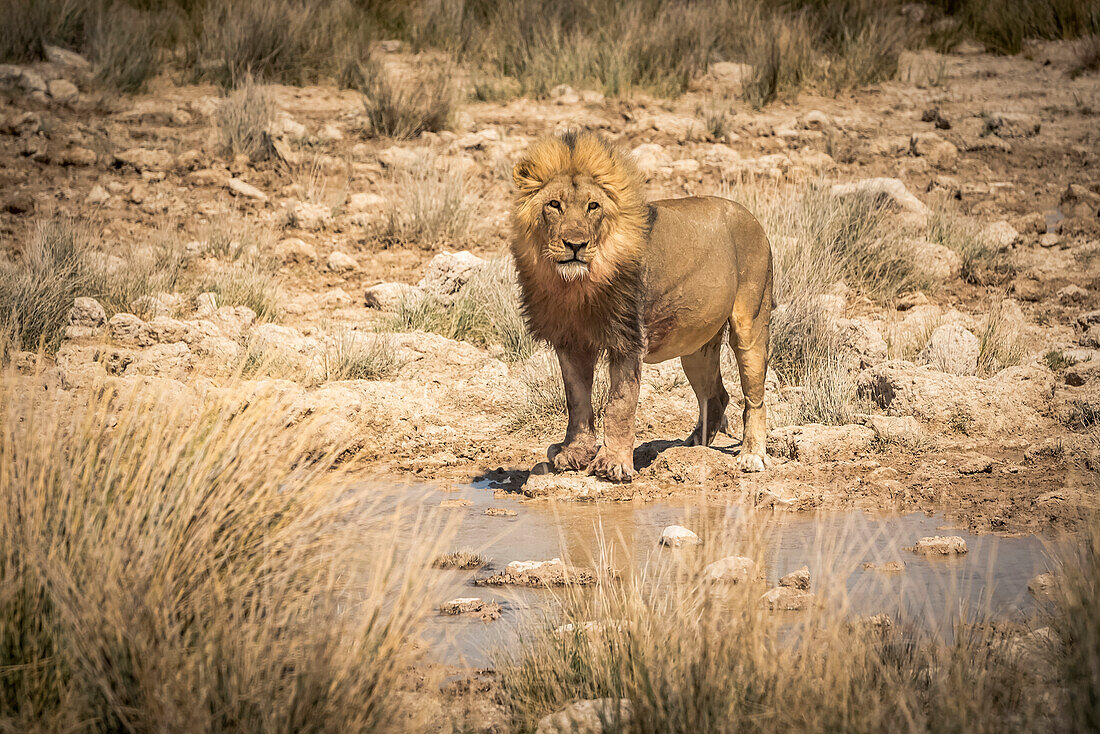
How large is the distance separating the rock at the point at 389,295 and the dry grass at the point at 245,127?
11.2 feet

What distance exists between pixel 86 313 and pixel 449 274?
2936mm

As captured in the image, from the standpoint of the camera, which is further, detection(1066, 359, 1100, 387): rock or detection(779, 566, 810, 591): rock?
detection(1066, 359, 1100, 387): rock

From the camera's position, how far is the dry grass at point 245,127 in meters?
12.7

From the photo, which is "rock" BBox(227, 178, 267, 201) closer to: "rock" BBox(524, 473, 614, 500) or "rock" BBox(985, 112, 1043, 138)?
"rock" BBox(524, 473, 614, 500)

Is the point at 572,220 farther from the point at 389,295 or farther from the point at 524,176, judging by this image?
the point at 389,295

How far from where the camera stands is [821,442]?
7.18m

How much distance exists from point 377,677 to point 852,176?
10964 millimetres

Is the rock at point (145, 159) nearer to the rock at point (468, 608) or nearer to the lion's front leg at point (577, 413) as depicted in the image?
the lion's front leg at point (577, 413)

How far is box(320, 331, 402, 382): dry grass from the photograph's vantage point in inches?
335

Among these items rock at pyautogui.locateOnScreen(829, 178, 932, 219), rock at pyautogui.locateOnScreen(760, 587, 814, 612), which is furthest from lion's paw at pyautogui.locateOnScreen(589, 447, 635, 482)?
rock at pyautogui.locateOnScreen(829, 178, 932, 219)

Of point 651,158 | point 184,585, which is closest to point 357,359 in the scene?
point 184,585

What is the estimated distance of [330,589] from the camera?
3582 millimetres

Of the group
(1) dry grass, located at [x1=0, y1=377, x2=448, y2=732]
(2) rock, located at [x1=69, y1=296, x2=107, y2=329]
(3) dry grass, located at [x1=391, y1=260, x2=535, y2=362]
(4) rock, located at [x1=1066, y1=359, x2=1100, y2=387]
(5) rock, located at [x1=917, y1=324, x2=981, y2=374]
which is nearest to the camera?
(1) dry grass, located at [x1=0, y1=377, x2=448, y2=732]

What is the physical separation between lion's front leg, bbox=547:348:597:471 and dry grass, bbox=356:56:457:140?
7.64 meters
